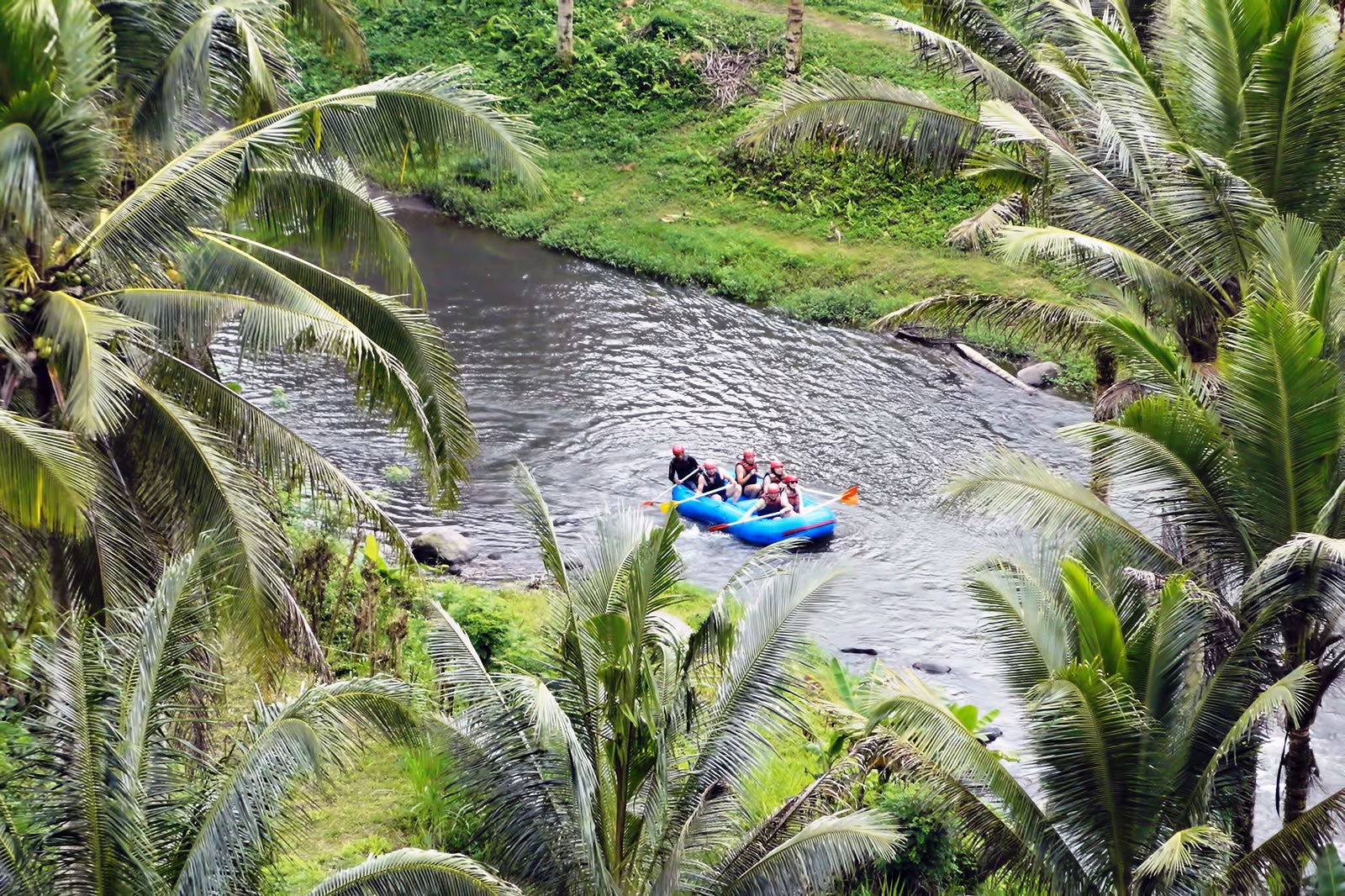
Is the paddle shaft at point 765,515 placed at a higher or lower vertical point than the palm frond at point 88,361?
lower

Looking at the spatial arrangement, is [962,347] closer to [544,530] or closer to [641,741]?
[544,530]

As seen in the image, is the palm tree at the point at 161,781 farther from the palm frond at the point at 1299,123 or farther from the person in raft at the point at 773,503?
the person in raft at the point at 773,503

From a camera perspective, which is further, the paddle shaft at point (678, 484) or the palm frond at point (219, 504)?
the paddle shaft at point (678, 484)

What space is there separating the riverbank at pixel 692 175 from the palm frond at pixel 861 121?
12.1m

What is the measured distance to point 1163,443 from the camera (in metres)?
→ 8.91

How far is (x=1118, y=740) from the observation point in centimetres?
784

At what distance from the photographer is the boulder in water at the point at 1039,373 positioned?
77.0 feet

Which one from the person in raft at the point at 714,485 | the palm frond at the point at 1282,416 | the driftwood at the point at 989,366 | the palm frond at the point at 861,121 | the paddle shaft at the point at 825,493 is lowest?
the driftwood at the point at 989,366

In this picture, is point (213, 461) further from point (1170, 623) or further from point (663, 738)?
point (1170, 623)

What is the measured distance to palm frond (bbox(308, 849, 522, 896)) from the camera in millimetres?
6641

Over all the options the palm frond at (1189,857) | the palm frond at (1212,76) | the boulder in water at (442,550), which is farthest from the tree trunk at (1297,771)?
the boulder in water at (442,550)

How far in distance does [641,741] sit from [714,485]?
34.6ft

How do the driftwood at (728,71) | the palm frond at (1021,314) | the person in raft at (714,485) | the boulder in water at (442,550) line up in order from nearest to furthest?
1. the palm frond at (1021,314)
2. the boulder in water at (442,550)
3. the person in raft at (714,485)
4. the driftwood at (728,71)

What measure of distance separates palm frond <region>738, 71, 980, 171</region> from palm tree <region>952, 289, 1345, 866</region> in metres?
3.60
